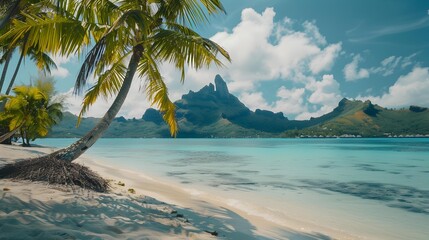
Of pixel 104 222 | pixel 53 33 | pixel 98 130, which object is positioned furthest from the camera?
pixel 98 130

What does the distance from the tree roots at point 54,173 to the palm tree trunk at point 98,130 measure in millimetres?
242

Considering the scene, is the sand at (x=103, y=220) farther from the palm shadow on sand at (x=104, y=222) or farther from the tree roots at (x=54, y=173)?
the tree roots at (x=54, y=173)

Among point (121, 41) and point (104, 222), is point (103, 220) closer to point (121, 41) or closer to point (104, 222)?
point (104, 222)

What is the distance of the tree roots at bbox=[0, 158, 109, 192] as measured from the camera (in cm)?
598

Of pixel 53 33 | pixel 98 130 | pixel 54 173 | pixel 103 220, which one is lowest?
pixel 103 220

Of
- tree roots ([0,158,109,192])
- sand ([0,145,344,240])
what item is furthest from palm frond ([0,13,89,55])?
sand ([0,145,344,240])

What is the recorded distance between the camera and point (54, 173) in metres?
6.04

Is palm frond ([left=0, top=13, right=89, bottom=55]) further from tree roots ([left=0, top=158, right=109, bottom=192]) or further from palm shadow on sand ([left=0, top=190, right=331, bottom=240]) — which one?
palm shadow on sand ([left=0, top=190, right=331, bottom=240])

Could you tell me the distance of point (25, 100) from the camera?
875 cm

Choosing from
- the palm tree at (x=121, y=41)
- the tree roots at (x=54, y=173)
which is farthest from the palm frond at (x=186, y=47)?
the tree roots at (x=54, y=173)

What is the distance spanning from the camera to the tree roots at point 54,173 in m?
5.98

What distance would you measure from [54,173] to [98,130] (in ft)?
4.23

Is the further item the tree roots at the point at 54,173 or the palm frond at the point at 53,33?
the tree roots at the point at 54,173

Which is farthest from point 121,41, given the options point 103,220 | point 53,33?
point 103,220
